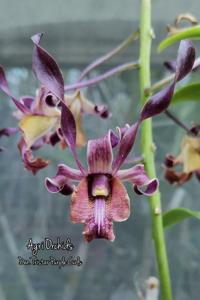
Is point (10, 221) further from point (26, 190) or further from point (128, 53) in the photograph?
point (128, 53)

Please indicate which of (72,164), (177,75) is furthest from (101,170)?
(72,164)

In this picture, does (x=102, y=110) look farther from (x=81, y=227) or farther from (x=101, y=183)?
(x=81, y=227)

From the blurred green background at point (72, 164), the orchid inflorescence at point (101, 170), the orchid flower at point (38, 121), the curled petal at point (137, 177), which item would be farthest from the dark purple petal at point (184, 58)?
the blurred green background at point (72, 164)

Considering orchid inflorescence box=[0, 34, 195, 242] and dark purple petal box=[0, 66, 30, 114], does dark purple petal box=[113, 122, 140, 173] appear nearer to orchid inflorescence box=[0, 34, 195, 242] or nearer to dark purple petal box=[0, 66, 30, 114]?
orchid inflorescence box=[0, 34, 195, 242]

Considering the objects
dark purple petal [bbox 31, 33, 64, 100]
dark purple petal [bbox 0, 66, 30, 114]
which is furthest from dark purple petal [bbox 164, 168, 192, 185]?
dark purple petal [bbox 31, 33, 64, 100]

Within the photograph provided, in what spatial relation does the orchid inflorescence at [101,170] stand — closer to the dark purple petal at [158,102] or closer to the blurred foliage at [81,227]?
the dark purple petal at [158,102]

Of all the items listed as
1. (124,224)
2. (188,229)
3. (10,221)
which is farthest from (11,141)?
(188,229)
